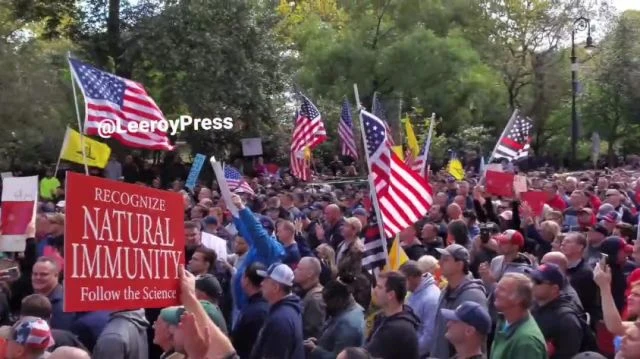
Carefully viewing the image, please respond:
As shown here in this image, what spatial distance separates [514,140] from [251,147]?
13808 mm

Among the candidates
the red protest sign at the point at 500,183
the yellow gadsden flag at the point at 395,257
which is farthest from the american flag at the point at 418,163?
the yellow gadsden flag at the point at 395,257

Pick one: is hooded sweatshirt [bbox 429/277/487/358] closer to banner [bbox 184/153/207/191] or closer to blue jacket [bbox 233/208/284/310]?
blue jacket [bbox 233/208/284/310]

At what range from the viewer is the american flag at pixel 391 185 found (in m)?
9.53

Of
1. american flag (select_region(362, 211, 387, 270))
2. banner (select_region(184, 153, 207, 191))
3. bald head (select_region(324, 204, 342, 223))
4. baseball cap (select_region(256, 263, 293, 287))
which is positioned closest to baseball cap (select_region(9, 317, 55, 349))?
baseball cap (select_region(256, 263, 293, 287))

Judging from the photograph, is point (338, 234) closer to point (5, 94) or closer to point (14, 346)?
point (14, 346)

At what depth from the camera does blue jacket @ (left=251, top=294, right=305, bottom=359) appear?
22.9 ft

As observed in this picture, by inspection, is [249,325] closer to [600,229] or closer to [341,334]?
[341,334]

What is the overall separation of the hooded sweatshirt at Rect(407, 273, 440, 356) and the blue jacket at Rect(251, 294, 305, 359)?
1.20 m

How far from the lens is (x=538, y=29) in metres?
50.2

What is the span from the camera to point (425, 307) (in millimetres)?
8070

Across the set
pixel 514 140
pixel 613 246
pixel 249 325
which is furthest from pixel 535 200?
pixel 249 325

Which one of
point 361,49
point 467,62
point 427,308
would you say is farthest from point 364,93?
point 427,308

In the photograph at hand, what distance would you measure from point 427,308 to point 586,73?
48542 mm

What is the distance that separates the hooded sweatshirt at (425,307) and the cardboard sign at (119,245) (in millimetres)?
3177
